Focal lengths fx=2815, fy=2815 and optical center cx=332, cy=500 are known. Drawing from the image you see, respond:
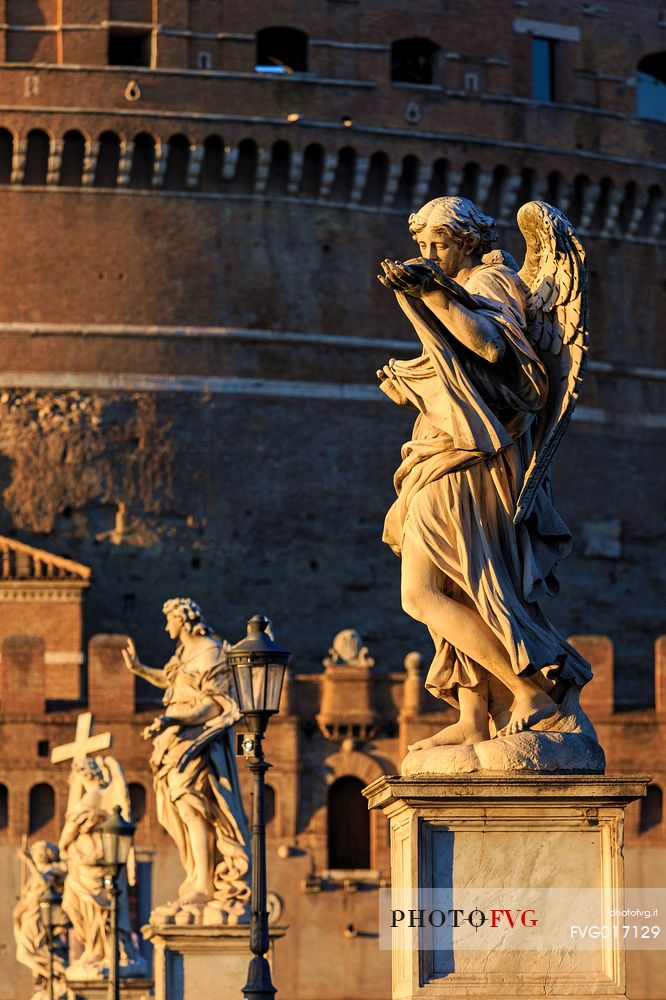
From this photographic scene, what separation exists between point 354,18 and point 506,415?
1319 inches

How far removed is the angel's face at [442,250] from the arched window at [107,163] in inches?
1232

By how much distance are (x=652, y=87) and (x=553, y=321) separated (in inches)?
1409

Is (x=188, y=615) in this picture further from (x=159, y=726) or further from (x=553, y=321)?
(x=553, y=321)

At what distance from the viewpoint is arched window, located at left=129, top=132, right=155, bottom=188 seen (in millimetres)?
38562

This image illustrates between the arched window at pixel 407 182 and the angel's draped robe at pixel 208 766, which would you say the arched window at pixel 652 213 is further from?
the angel's draped robe at pixel 208 766

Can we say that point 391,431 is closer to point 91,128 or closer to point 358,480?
point 358,480

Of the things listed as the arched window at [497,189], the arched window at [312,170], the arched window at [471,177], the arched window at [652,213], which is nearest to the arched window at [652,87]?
the arched window at [652,213]

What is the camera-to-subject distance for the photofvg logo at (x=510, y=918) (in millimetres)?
6723

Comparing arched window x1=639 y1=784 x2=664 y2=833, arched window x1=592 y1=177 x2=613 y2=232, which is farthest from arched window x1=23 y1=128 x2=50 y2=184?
arched window x1=639 y1=784 x2=664 y2=833

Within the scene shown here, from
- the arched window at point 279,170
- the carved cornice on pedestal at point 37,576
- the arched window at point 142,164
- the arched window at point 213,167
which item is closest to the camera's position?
the carved cornice on pedestal at point 37,576

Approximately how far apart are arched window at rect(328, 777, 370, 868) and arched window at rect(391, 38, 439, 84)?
11.0m

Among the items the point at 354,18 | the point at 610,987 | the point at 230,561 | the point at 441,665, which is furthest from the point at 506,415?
the point at 354,18

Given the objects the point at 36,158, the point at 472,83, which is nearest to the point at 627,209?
the point at 472,83

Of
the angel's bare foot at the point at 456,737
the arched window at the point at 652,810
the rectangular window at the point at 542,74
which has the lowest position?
the arched window at the point at 652,810
